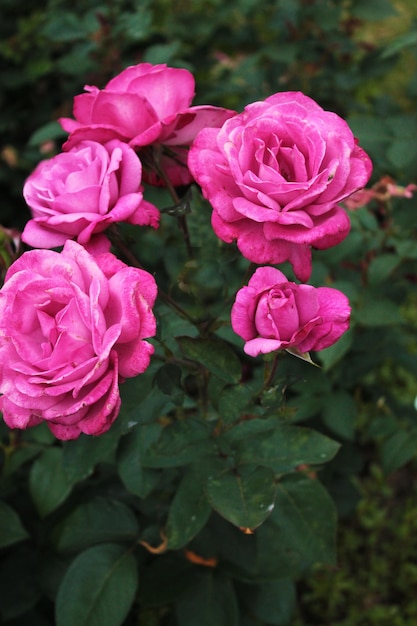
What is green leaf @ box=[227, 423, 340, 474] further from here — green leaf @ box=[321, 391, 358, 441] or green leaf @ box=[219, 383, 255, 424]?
green leaf @ box=[321, 391, 358, 441]

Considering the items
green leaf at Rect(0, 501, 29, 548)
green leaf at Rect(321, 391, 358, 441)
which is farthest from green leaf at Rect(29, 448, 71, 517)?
green leaf at Rect(321, 391, 358, 441)

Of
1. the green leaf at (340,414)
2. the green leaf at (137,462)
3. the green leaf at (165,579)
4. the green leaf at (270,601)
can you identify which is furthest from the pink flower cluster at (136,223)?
the green leaf at (270,601)

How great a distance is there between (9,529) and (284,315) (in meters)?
0.74

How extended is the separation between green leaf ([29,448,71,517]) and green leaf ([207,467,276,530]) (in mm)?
357

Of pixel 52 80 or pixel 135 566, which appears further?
pixel 52 80

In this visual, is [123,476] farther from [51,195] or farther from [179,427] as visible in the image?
[51,195]

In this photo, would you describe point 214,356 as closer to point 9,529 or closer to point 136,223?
point 136,223

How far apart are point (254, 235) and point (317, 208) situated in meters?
0.08

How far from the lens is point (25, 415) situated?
826 mm

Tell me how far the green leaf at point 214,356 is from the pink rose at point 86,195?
6.4 inches

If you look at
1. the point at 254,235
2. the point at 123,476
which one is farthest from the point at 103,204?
the point at 123,476

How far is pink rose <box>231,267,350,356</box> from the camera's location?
820 mm

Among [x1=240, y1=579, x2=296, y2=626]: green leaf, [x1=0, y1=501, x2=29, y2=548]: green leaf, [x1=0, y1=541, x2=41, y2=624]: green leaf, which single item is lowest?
[x1=240, y1=579, x2=296, y2=626]: green leaf

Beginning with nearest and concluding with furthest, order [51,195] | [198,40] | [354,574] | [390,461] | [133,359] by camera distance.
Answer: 1. [133,359]
2. [51,195]
3. [390,461]
4. [354,574]
5. [198,40]
